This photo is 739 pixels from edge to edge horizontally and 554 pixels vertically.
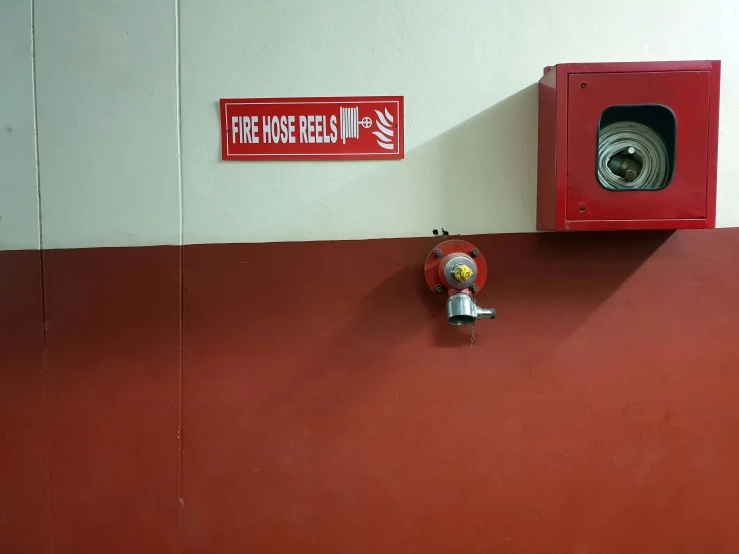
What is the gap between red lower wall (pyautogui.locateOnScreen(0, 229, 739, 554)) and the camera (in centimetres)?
111

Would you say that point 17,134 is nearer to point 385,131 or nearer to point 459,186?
point 385,131

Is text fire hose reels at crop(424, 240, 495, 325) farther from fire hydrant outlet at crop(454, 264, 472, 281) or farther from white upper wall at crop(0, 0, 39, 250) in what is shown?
white upper wall at crop(0, 0, 39, 250)

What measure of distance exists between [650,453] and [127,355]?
47.1 inches

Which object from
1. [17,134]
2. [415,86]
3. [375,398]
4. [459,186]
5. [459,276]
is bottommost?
[375,398]

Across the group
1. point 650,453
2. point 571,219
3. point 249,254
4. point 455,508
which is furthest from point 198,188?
point 650,453

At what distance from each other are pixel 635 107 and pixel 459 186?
37 centimetres

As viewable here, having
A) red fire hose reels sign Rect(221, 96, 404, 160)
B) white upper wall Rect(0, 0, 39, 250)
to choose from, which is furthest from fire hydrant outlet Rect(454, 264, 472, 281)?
white upper wall Rect(0, 0, 39, 250)

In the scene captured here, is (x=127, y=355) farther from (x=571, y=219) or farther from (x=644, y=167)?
(x=644, y=167)

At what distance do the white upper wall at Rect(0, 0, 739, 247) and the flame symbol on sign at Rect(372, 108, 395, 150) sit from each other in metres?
0.04

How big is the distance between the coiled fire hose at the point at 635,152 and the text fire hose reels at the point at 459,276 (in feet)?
0.98

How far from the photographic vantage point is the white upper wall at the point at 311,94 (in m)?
Result: 1.08

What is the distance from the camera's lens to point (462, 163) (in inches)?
43.3

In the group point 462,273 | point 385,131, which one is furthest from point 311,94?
point 462,273

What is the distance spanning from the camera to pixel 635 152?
1016mm
